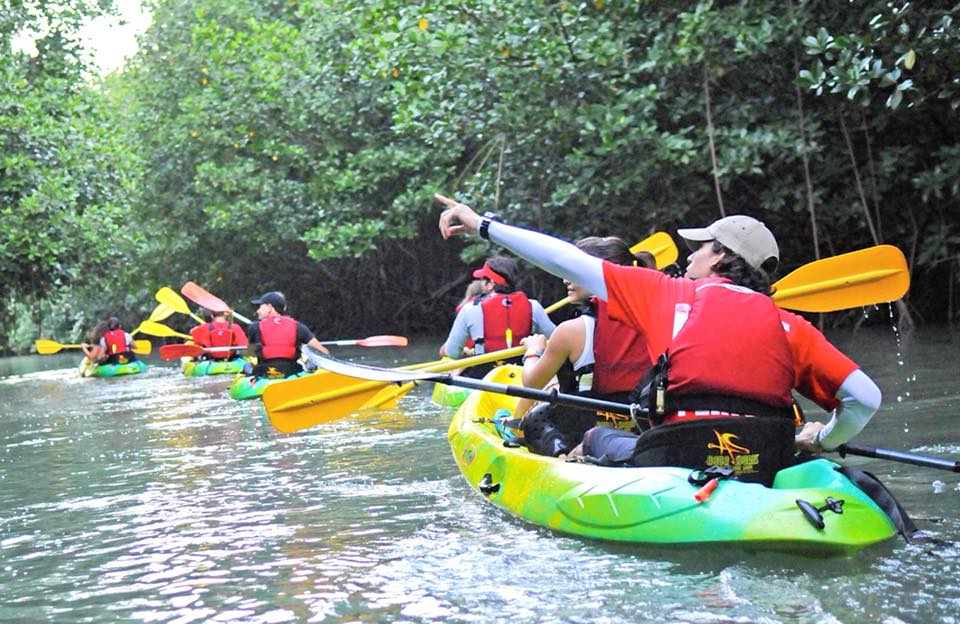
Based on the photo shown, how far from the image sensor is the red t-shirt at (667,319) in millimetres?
4199

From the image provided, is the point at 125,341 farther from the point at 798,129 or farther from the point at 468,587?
the point at 468,587

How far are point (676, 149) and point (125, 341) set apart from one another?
9295mm

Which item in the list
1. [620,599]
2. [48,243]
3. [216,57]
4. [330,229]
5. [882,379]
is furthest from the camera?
[216,57]

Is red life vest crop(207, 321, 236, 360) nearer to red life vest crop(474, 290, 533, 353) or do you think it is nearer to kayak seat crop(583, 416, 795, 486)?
red life vest crop(474, 290, 533, 353)

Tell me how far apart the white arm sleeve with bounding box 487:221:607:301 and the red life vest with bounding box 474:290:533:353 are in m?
5.05

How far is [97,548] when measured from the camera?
5.14 meters

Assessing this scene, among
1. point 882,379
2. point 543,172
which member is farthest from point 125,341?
point 882,379

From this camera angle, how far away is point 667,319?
4.20 metres

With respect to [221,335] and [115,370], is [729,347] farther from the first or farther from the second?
[115,370]

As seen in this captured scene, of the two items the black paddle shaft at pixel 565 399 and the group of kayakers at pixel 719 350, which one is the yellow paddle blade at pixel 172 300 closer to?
the black paddle shaft at pixel 565 399

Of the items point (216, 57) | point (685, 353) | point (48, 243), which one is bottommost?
point (685, 353)

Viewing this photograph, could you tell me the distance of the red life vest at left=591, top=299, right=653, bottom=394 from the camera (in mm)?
5164

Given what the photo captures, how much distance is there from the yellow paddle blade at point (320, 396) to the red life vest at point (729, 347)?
2457 millimetres

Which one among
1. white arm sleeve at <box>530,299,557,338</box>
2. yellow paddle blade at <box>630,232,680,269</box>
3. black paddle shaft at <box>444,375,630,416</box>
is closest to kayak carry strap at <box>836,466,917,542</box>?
black paddle shaft at <box>444,375,630,416</box>
